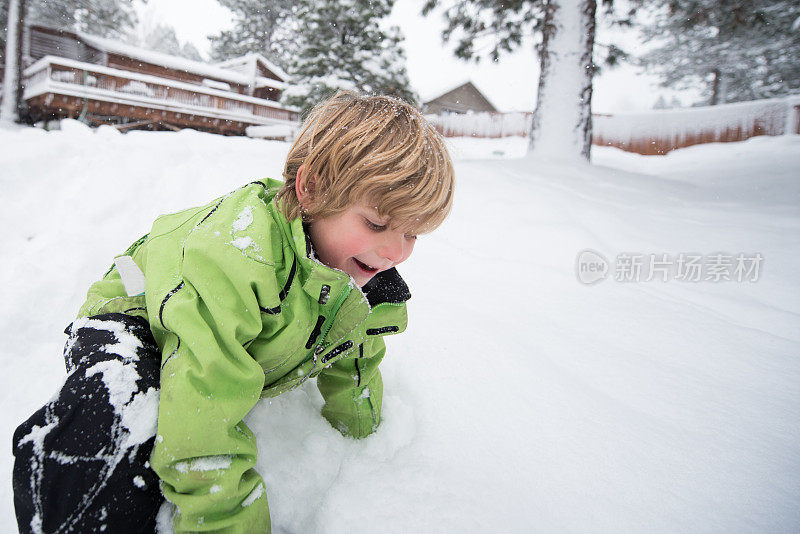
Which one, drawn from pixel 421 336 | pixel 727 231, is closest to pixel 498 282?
pixel 421 336

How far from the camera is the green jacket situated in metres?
0.81

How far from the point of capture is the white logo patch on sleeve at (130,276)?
1142 millimetres

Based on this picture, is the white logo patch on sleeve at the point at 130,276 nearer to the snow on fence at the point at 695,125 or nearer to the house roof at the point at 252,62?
the snow on fence at the point at 695,125

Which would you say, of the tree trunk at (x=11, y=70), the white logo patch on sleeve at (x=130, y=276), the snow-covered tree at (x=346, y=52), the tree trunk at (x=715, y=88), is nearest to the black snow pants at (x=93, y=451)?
the white logo patch on sleeve at (x=130, y=276)

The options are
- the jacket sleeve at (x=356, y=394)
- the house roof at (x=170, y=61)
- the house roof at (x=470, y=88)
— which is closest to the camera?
the jacket sleeve at (x=356, y=394)

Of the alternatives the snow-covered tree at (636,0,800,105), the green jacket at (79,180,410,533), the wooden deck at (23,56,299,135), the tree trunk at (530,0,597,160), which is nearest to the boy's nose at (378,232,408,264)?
the green jacket at (79,180,410,533)

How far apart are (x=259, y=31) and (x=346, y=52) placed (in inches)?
583

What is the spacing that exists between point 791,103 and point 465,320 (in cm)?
1695

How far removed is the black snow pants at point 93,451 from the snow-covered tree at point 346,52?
8386 millimetres

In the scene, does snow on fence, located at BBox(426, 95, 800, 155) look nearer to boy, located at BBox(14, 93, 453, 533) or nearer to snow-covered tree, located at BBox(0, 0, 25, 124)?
snow-covered tree, located at BBox(0, 0, 25, 124)

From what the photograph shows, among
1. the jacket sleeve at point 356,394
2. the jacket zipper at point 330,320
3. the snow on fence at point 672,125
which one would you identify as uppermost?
the snow on fence at point 672,125

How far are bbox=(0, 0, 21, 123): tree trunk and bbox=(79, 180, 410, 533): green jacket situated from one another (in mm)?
14283

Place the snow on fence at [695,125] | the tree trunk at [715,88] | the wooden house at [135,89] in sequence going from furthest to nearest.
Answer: the tree trunk at [715,88], the snow on fence at [695,125], the wooden house at [135,89]

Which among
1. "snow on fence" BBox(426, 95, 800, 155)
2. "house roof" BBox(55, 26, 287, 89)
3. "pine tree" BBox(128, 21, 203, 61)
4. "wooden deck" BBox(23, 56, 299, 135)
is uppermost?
"pine tree" BBox(128, 21, 203, 61)
